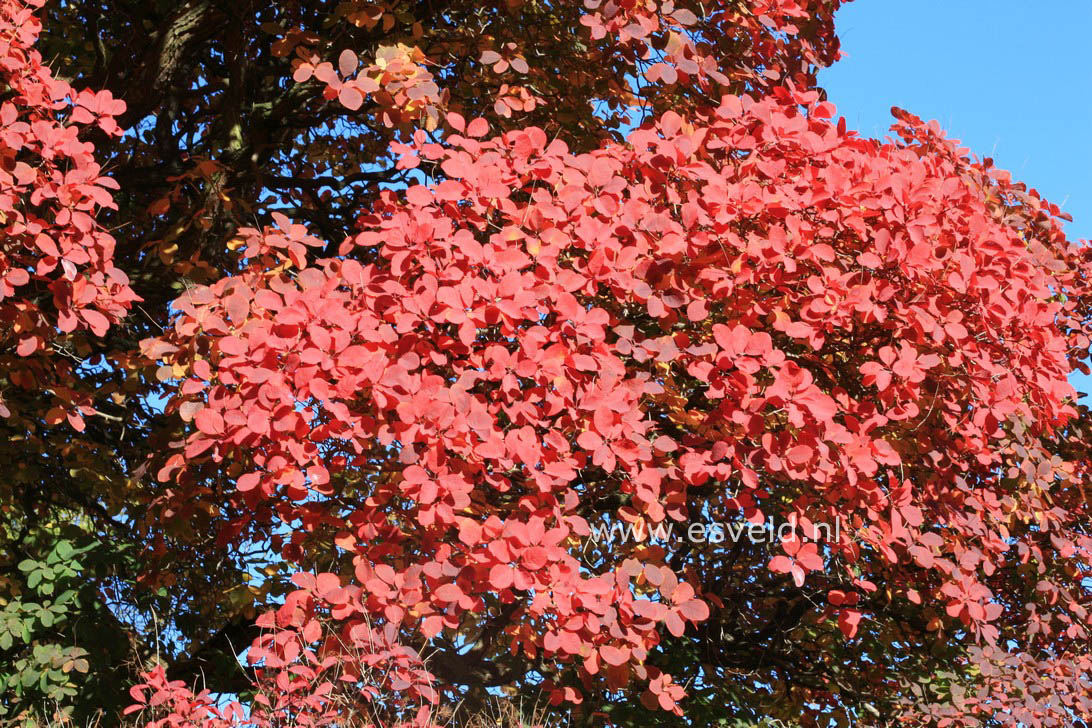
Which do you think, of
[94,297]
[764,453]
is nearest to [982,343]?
[764,453]

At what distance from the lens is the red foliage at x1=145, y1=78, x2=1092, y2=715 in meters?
3.66

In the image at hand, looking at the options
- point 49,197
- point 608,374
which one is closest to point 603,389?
point 608,374

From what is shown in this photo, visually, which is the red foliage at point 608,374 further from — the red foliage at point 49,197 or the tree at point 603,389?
the red foliage at point 49,197

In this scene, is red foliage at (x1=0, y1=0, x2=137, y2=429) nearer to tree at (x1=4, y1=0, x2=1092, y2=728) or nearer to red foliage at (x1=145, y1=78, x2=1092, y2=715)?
tree at (x1=4, y1=0, x2=1092, y2=728)

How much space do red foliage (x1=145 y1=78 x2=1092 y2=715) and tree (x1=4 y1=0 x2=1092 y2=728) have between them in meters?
0.02

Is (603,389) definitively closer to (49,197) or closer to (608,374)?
(608,374)

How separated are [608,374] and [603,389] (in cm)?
6

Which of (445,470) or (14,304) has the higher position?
(14,304)

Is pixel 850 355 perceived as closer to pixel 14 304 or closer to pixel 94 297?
pixel 94 297

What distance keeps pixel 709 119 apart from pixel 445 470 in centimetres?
272

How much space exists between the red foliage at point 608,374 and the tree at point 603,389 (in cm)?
2

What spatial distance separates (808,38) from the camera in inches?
227

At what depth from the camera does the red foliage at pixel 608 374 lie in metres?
3.66

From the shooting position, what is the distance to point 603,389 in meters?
3.75
